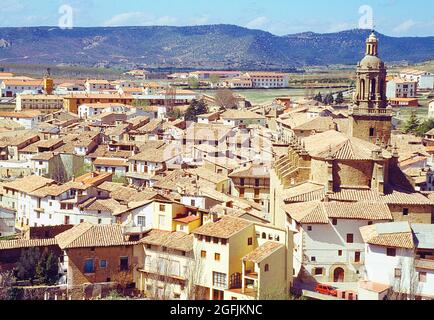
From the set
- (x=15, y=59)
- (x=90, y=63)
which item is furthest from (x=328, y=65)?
(x=15, y=59)

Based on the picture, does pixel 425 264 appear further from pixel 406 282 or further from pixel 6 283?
pixel 6 283

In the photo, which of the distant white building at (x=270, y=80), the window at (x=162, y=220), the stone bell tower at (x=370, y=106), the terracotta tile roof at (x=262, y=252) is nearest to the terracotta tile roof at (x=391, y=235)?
the terracotta tile roof at (x=262, y=252)

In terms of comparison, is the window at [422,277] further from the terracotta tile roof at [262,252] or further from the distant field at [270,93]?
the distant field at [270,93]

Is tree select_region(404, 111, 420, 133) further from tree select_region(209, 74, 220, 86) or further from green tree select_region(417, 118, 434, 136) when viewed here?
tree select_region(209, 74, 220, 86)

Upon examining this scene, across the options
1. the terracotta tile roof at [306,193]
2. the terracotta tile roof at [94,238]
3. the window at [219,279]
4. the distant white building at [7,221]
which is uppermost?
the terracotta tile roof at [306,193]

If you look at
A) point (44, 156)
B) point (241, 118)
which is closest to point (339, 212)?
point (44, 156)

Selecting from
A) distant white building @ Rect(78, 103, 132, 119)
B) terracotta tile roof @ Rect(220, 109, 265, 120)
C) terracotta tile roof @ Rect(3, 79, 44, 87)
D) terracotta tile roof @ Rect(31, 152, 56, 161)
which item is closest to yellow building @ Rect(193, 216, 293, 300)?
terracotta tile roof @ Rect(31, 152, 56, 161)

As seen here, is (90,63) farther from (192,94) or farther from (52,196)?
(52,196)
